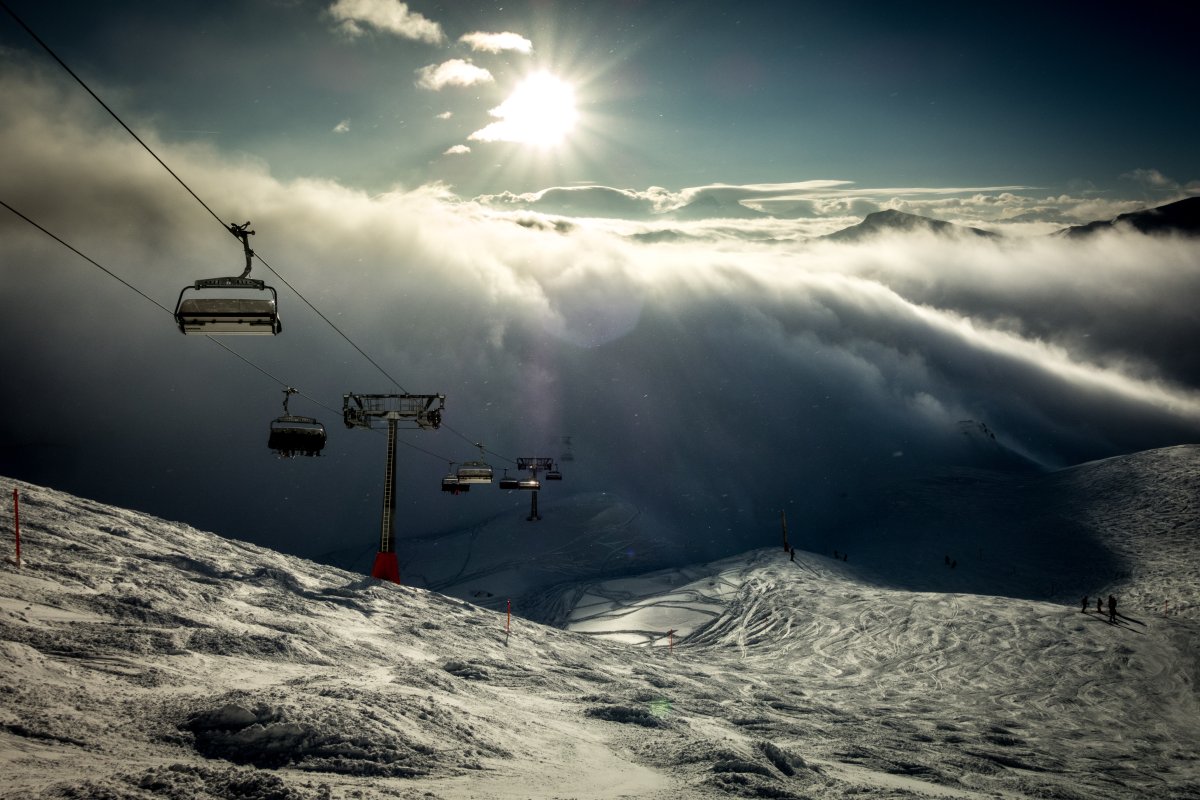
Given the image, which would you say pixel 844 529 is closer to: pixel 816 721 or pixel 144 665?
pixel 816 721

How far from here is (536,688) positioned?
56.6ft

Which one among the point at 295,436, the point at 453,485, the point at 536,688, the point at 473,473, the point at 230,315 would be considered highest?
the point at 230,315

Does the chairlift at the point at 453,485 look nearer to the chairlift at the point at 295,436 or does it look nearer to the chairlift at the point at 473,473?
the chairlift at the point at 473,473

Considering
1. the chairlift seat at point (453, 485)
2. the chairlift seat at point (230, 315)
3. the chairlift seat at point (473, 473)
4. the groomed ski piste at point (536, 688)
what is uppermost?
the chairlift seat at point (230, 315)

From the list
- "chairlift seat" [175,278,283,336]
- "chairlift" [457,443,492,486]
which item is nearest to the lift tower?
"chairlift" [457,443,492,486]

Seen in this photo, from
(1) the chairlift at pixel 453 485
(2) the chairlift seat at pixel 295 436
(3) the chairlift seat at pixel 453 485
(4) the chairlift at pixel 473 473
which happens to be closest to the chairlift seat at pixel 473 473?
(4) the chairlift at pixel 473 473

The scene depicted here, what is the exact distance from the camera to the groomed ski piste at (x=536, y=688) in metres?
9.12

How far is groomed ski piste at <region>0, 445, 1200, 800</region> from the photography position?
9.12 metres

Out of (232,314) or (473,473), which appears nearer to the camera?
(232,314)

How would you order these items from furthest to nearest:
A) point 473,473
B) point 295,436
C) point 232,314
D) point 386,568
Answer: point 473,473 < point 386,568 < point 295,436 < point 232,314

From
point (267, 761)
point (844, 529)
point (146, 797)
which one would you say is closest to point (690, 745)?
point (267, 761)

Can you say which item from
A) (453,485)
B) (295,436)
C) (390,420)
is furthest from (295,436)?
(453,485)

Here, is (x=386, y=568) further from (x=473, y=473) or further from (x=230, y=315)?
(x=230, y=315)

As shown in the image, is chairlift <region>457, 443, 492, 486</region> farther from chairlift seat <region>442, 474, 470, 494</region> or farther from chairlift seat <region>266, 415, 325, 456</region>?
chairlift seat <region>266, 415, 325, 456</region>
